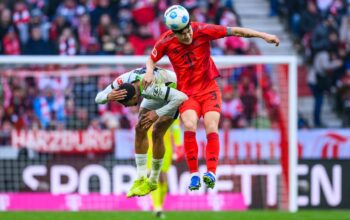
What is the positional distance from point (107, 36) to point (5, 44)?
2.20m

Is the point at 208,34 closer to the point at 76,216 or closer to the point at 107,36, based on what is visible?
the point at 76,216

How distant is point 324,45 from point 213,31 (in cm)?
1153

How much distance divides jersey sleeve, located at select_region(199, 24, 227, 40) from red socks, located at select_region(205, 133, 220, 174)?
129cm

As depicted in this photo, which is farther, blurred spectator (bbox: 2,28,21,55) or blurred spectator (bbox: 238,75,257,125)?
blurred spectator (bbox: 2,28,21,55)

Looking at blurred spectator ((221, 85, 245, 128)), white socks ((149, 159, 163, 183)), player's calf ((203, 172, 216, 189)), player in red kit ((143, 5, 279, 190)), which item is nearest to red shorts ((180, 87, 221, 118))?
player in red kit ((143, 5, 279, 190))

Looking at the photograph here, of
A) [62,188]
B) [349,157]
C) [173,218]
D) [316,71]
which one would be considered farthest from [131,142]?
[316,71]

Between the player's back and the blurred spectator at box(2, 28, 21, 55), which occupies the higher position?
the blurred spectator at box(2, 28, 21, 55)

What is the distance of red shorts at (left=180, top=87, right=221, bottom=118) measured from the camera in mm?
15688

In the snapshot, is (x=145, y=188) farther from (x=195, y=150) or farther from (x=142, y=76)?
(x=142, y=76)

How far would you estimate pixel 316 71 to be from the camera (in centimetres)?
2636

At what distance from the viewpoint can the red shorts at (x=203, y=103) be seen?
15688mm

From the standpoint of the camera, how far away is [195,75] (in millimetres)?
15836

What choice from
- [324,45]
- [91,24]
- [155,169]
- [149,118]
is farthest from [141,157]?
[324,45]

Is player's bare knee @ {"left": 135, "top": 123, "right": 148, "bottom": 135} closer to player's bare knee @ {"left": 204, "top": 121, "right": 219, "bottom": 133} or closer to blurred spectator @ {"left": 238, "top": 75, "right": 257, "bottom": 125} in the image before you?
player's bare knee @ {"left": 204, "top": 121, "right": 219, "bottom": 133}
